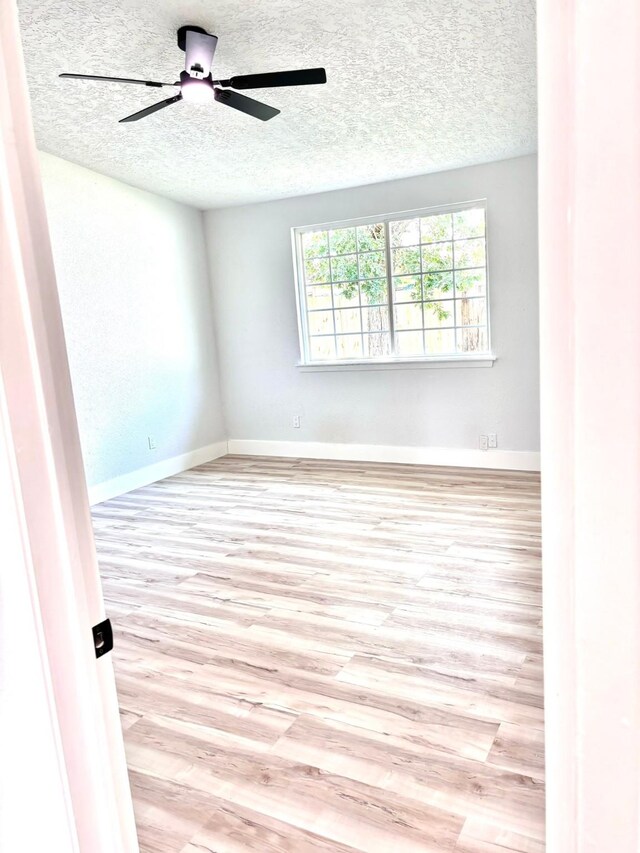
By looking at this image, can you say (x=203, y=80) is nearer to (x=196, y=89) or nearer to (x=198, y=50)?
(x=196, y=89)

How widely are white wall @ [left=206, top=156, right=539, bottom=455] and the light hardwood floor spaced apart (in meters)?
1.16

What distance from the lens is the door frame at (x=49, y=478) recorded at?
2.56 feet

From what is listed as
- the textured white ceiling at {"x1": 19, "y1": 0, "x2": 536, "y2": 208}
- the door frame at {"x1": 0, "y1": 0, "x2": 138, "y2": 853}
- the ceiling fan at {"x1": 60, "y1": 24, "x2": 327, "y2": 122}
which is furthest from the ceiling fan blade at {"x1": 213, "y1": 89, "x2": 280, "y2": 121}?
the door frame at {"x1": 0, "y1": 0, "x2": 138, "y2": 853}

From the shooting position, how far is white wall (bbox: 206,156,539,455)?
471 cm

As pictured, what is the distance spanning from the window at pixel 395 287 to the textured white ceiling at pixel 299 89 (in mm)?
500

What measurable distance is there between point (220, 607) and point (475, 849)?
162 centimetres

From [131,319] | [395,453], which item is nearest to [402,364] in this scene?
[395,453]

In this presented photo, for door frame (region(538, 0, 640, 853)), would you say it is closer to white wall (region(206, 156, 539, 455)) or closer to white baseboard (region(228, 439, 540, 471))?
white wall (region(206, 156, 539, 455))

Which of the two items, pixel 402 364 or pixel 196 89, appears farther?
pixel 402 364

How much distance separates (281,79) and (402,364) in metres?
2.97

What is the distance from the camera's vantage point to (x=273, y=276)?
5.80 metres

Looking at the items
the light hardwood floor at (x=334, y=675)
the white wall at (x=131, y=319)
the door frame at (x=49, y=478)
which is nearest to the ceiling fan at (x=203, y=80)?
the white wall at (x=131, y=319)

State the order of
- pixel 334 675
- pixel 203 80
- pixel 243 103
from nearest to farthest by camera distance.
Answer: pixel 334 675 < pixel 203 80 < pixel 243 103

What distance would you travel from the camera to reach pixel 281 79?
260 cm
